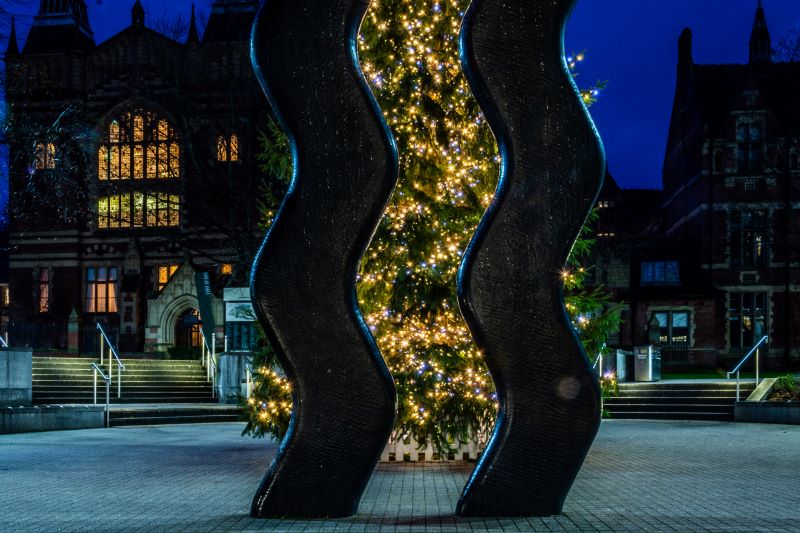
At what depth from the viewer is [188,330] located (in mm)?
46812

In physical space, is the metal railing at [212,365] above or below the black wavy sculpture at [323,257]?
below

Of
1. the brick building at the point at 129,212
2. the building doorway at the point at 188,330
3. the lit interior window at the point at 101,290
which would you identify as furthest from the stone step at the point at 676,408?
the lit interior window at the point at 101,290

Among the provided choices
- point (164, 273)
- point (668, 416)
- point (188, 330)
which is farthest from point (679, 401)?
point (164, 273)

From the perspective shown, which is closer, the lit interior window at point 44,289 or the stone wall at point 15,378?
the stone wall at point 15,378

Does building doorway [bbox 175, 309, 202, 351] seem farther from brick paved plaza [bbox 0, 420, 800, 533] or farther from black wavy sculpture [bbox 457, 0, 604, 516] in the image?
black wavy sculpture [bbox 457, 0, 604, 516]

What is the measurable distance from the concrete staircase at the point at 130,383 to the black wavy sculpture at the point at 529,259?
58.1 feet

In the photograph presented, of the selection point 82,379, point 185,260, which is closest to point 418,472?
point 82,379

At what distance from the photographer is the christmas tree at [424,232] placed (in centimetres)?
1263

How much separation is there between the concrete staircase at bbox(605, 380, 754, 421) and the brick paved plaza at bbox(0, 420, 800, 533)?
4889 millimetres

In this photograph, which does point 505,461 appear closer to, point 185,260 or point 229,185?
point 229,185

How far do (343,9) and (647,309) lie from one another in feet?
125

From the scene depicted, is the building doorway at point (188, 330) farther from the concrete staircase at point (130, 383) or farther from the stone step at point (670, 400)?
the stone step at point (670, 400)

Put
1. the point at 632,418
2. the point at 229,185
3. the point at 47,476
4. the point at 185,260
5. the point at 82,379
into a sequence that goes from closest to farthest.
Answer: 1. the point at 47,476
2. the point at 632,418
3. the point at 82,379
4. the point at 229,185
5. the point at 185,260

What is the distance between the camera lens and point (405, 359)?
497 inches
